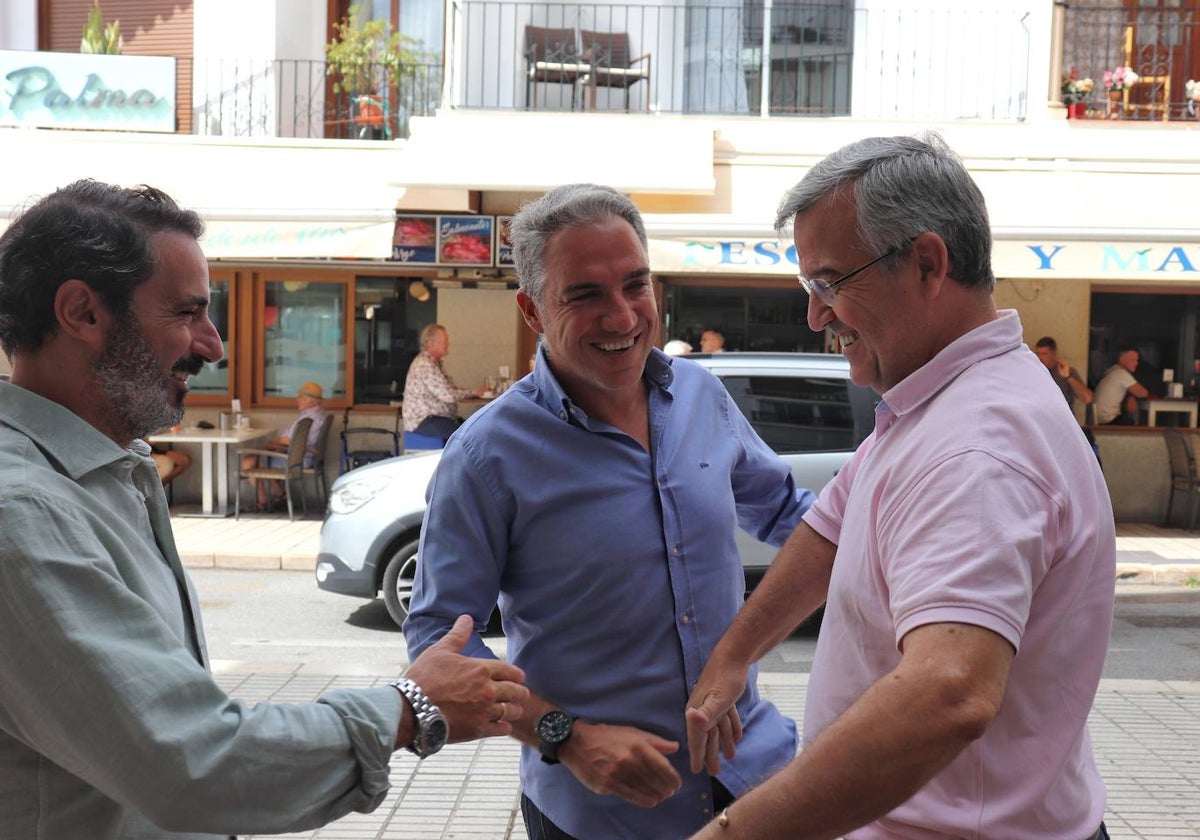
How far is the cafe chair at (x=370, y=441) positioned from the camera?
45.2 ft

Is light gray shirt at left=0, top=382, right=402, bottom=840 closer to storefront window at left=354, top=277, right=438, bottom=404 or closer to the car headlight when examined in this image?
the car headlight

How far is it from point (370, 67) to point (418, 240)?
275 centimetres

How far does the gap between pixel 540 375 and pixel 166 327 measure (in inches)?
34.0

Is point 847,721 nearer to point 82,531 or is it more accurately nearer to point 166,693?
point 166,693

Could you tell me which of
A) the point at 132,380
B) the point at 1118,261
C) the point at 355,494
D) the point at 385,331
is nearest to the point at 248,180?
the point at 385,331

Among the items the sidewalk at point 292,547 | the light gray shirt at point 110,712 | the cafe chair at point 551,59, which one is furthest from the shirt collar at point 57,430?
the cafe chair at point 551,59

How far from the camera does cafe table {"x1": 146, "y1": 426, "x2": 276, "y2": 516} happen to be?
42.7ft

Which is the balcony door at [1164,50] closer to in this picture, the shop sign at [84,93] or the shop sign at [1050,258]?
the shop sign at [1050,258]

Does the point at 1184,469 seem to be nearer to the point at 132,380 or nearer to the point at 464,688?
the point at 464,688

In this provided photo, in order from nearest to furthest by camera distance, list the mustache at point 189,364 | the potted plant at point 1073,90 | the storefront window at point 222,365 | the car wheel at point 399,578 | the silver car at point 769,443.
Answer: the mustache at point 189,364, the silver car at point 769,443, the car wheel at point 399,578, the potted plant at point 1073,90, the storefront window at point 222,365

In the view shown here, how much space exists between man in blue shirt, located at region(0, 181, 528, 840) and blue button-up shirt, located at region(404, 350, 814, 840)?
420mm

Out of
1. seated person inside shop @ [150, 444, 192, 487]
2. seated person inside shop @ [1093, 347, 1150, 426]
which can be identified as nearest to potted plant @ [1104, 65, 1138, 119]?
seated person inside shop @ [1093, 347, 1150, 426]

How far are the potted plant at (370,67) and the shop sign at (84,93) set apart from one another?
1.84 meters

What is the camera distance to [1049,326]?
13844 mm
